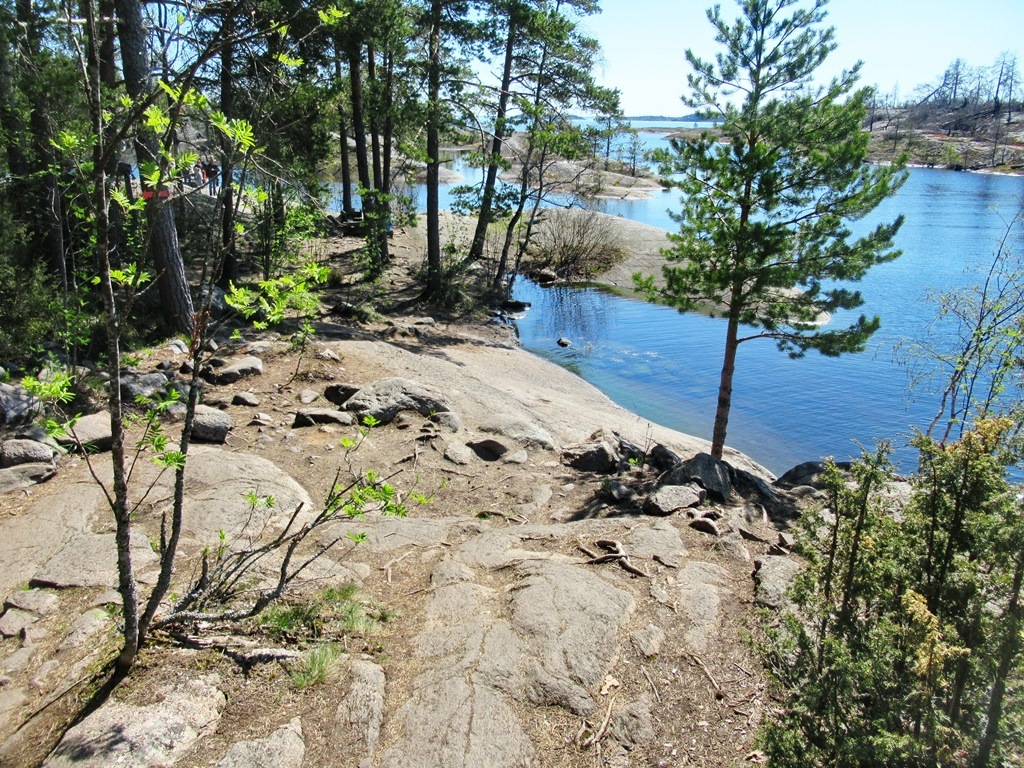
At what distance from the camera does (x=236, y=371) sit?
9.35 m

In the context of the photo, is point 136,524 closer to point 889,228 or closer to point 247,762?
point 247,762

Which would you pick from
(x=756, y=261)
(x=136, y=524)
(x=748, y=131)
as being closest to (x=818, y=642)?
(x=136, y=524)

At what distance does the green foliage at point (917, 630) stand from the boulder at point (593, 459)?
5587 millimetres

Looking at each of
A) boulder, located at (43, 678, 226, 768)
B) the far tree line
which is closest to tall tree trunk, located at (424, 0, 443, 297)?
the far tree line

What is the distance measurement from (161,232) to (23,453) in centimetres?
430

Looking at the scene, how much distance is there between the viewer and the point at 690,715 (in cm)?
394

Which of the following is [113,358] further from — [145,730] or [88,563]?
[88,563]

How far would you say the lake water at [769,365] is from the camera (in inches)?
517

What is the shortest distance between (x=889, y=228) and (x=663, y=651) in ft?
23.1

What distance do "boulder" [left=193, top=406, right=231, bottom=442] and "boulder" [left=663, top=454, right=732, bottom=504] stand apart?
4.91 meters

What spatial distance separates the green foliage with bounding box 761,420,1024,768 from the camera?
2.52 metres

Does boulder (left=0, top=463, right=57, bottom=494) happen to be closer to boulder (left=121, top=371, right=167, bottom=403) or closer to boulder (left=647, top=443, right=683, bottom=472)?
boulder (left=121, top=371, right=167, bottom=403)

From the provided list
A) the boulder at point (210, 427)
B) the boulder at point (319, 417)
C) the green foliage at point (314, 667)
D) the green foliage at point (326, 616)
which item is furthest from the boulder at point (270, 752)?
the boulder at point (319, 417)

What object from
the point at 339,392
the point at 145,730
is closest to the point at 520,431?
the point at 339,392
